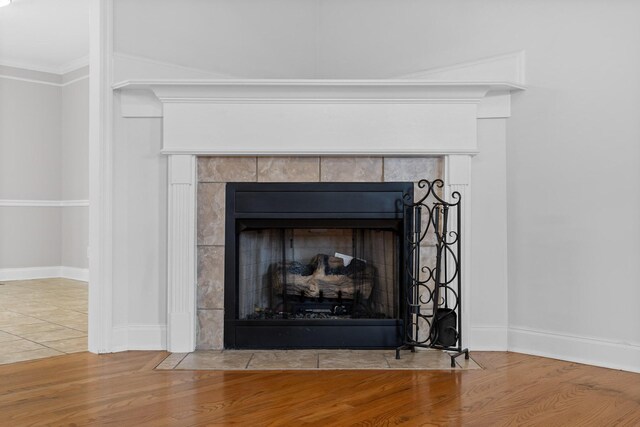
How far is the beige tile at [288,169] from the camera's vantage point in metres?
2.85

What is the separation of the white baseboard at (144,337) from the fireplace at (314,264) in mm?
345

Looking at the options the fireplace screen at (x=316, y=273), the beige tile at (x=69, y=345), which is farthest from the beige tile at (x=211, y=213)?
the beige tile at (x=69, y=345)

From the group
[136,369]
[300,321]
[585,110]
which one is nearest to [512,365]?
[300,321]

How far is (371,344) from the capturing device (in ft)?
9.32

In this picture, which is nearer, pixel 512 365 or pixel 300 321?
pixel 512 365

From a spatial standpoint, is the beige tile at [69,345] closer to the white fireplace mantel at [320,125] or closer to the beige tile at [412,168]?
the white fireplace mantel at [320,125]

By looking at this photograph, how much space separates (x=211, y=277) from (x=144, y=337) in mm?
465

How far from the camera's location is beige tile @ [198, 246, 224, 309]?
9.34ft

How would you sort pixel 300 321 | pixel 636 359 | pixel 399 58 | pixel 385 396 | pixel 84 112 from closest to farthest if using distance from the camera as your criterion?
pixel 385 396
pixel 636 359
pixel 300 321
pixel 399 58
pixel 84 112

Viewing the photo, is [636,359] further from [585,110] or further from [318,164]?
Answer: [318,164]

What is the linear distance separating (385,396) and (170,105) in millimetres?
1726

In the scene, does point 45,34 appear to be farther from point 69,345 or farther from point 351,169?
point 351,169

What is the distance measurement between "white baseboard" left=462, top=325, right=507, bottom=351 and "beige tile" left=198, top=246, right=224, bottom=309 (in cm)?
130

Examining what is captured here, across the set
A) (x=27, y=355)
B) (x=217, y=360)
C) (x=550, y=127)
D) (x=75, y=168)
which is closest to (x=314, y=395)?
(x=217, y=360)
